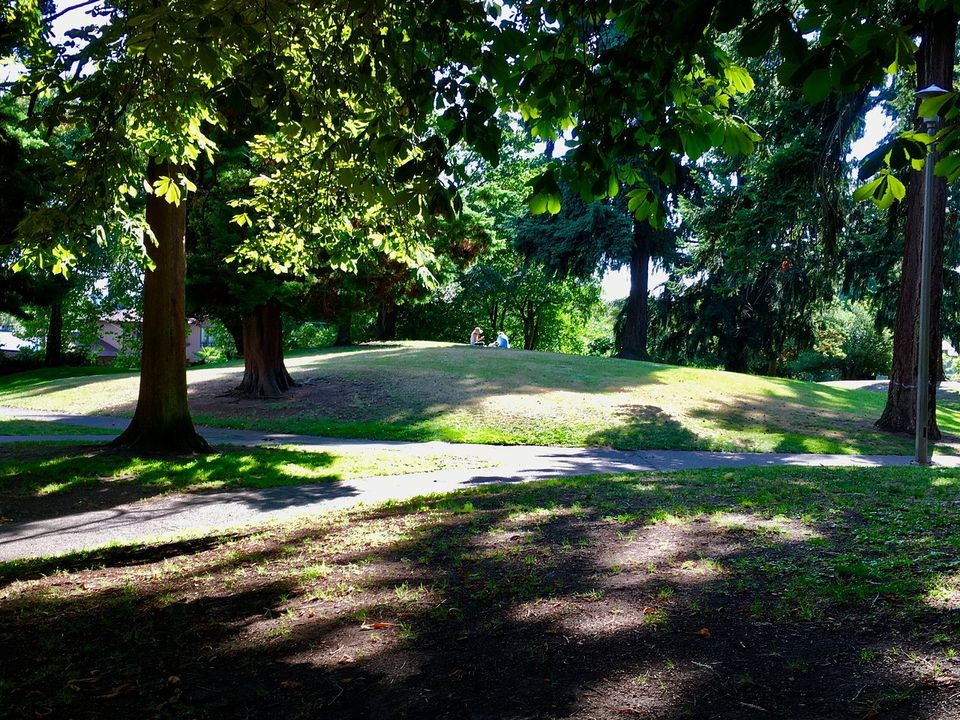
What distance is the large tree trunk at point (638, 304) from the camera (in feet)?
105

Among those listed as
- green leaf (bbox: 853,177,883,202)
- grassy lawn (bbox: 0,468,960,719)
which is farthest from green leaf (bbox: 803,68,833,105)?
grassy lawn (bbox: 0,468,960,719)

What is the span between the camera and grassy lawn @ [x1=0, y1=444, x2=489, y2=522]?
28.4 feet

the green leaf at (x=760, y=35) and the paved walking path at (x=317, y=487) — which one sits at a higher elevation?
the green leaf at (x=760, y=35)

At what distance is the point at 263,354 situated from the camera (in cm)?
1969

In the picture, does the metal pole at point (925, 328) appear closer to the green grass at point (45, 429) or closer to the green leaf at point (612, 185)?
the green leaf at point (612, 185)

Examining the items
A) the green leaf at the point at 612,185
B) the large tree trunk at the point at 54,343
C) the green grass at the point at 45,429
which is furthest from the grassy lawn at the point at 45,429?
the large tree trunk at the point at 54,343

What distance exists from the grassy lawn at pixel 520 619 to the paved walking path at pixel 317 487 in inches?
41.6

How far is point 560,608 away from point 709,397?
55.0 ft

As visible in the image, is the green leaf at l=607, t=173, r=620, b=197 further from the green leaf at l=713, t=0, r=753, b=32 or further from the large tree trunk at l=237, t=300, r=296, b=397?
the large tree trunk at l=237, t=300, r=296, b=397

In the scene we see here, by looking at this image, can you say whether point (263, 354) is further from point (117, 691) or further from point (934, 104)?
point (934, 104)

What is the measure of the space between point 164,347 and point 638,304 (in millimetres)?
24164

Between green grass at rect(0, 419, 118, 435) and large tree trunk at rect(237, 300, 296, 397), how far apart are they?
4.58 m

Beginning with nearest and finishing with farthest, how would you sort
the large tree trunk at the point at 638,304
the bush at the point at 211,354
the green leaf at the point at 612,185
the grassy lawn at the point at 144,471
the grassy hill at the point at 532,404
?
the green leaf at the point at 612,185 → the grassy lawn at the point at 144,471 → the grassy hill at the point at 532,404 → the large tree trunk at the point at 638,304 → the bush at the point at 211,354

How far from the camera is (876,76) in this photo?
3.21 m
